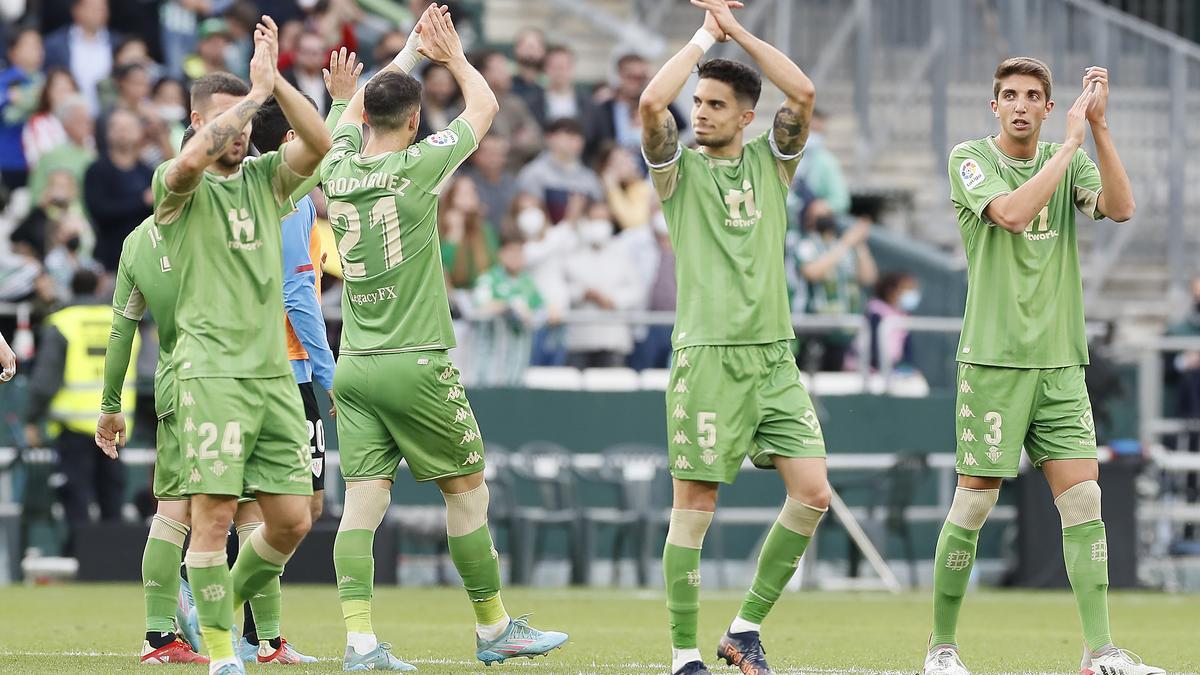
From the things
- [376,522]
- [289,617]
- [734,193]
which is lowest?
[289,617]

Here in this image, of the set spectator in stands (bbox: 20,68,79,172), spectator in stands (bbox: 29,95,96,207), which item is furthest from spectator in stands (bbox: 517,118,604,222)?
spectator in stands (bbox: 20,68,79,172)

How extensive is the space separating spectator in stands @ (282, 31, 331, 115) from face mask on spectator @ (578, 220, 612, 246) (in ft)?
8.48

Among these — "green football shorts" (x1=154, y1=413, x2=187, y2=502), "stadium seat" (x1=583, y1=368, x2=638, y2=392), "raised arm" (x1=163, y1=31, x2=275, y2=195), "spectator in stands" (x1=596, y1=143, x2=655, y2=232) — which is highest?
"spectator in stands" (x1=596, y1=143, x2=655, y2=232)

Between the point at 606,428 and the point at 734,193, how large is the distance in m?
9.20

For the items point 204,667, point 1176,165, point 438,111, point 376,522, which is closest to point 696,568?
point 376,522

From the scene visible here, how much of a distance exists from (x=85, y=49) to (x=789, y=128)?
464 inches

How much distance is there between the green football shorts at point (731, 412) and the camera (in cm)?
812

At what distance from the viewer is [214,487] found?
757 cm

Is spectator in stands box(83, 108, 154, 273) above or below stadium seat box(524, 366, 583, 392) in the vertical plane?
above

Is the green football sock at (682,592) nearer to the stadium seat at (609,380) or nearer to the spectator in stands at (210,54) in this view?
the stadium seat at (609,380)

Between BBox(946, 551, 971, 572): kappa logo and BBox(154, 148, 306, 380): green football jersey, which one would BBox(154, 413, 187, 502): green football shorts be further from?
BBox(946, 551, 971, 572): kappa logo

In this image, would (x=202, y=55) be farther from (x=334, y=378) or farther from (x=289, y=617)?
(x=334, y=378)

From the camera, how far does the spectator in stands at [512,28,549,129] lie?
20.1 meters

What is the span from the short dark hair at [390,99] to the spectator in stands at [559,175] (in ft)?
32.1
